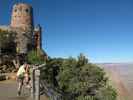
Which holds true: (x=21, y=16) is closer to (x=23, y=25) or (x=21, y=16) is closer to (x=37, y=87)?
(x=23, y=25)

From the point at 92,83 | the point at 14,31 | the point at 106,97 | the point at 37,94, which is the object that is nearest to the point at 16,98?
the point at 37,94

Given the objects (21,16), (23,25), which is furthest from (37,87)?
(21,16)

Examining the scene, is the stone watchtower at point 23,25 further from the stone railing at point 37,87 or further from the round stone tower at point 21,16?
the stone railing at point 37,87

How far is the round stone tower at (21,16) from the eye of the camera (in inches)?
2259

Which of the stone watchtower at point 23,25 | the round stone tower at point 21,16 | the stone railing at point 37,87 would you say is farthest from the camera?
the round stone tower at point 21,16

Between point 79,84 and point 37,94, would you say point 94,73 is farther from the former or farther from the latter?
point 37,94

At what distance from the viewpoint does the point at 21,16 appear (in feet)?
188

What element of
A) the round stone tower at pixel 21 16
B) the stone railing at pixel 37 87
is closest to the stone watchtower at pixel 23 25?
the round stone tower at pixel 21 16

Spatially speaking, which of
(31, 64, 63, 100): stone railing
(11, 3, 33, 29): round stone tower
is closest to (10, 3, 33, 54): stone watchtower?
(11, 3, 33, 29): round stone tower

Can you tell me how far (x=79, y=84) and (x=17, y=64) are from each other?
1757 centimetres

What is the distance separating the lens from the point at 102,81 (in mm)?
40188

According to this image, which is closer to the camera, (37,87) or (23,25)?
(37,87)

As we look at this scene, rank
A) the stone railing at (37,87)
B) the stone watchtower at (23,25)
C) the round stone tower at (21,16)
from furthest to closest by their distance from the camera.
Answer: the round stone tower at (21,16)
the stone watchtower at (23,25)
the stone railing at (37,87)

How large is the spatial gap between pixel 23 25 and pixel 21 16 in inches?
81.3
